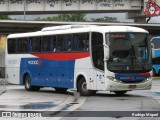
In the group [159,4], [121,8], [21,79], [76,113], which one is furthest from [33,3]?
[76,113]

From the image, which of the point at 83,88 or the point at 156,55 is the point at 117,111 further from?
the point at 156,55

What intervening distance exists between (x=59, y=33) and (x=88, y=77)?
11.2 ft

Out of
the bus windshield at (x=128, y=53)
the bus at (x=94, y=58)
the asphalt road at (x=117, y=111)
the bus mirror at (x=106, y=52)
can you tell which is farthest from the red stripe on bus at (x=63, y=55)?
the asphalt road at (x=117, y=111)

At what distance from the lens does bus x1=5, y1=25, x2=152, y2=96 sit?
23.3 m

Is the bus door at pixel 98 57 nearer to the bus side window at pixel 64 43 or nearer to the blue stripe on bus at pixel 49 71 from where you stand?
the blue stripe on bus at pixel 49 71

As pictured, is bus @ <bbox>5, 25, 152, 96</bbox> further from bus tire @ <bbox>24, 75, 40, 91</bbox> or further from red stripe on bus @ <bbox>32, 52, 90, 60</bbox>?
bus tire @ <bbox>24, 75, 40, 91</bbox>

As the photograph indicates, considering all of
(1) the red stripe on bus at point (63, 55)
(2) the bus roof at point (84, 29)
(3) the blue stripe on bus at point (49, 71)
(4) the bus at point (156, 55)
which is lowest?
(4) the bus at point (156, 55)

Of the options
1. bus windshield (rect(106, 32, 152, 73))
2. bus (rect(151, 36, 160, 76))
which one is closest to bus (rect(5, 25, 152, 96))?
bus windshield (rect(106, 32, 152, 73))

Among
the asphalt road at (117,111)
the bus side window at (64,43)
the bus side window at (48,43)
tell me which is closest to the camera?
the asphalt road at (117,111)

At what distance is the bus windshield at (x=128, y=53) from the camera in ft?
76.5

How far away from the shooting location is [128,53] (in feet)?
76.9

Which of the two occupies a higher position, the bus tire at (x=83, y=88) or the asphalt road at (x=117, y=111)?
the asphalt road at (x=117, y=111)

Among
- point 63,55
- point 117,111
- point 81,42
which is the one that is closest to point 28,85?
point 63,55

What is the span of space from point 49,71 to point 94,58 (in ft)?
13.5
